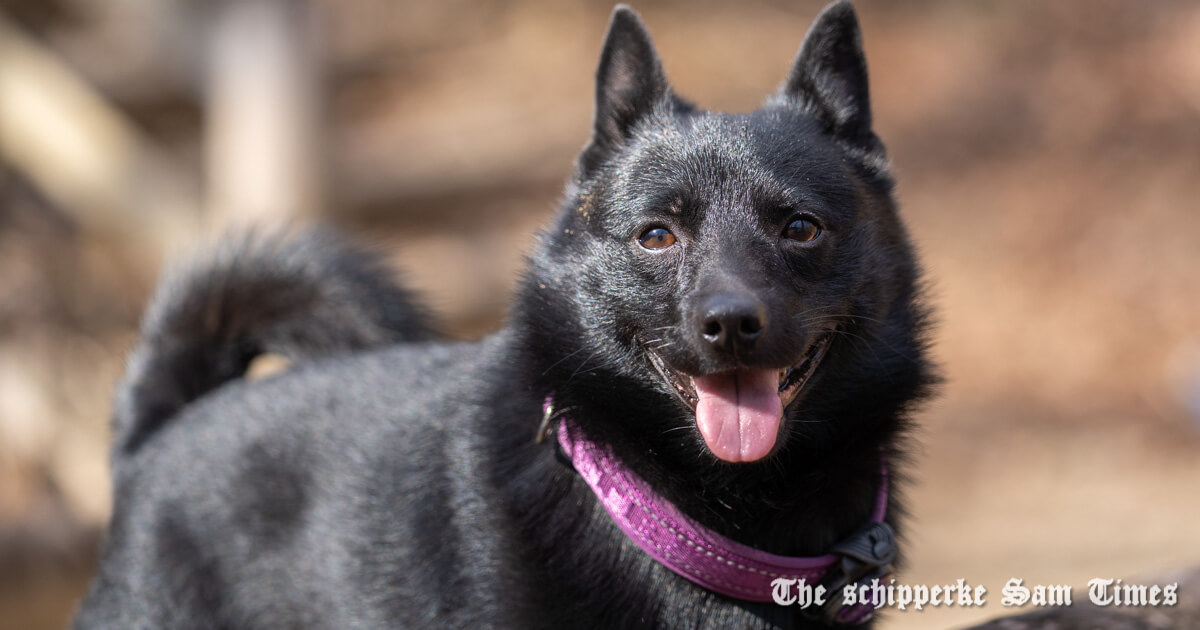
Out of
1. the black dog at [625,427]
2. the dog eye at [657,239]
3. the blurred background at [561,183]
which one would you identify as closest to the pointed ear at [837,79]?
the black dog at [625,427]

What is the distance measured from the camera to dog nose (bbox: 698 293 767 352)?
2.17 metres

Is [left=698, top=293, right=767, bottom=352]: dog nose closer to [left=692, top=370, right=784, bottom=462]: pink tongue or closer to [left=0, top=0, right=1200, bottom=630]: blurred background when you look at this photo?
[left=692, top=370, right=784, bottom=462]: pink tongue

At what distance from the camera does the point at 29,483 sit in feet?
23.6

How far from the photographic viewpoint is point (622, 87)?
9.57 ft

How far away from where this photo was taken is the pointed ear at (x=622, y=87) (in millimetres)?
2869

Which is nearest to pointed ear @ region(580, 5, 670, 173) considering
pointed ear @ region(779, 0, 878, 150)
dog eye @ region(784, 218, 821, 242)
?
pointed ear @ region(779, 0, 878, 150)

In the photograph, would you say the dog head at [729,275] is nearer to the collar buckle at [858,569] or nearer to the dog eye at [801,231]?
the dog eye at [801,231]

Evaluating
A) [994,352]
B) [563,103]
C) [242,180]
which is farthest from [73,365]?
[994,352]

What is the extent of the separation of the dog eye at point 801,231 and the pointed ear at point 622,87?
60 cm

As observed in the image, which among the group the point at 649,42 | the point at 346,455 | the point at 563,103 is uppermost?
the point at 649,42

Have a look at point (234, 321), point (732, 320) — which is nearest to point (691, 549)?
point (732, 320)

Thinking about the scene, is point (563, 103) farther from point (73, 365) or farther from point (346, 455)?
point (346, 455)

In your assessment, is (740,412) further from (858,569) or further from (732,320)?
(858,569)

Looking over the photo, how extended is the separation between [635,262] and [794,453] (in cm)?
60
